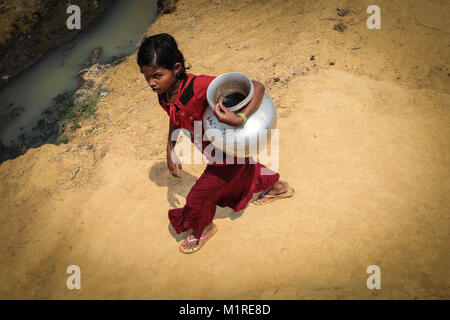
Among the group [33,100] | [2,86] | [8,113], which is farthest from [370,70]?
[2,86]

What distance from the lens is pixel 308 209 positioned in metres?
2.63

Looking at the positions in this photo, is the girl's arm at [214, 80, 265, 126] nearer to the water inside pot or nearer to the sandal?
the water inside pot

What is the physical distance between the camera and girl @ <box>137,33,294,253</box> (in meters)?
1.75

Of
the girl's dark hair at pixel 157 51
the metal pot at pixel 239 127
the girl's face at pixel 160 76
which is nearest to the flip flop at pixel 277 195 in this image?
the metal pot at pixel 239 127

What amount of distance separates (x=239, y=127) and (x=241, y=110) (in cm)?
11

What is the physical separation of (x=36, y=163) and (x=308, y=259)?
3794mm

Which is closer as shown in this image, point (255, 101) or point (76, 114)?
point (255, 101)

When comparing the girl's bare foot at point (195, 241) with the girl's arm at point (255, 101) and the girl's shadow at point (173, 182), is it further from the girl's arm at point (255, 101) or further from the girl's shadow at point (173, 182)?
the girl's arm at point (255, 101)

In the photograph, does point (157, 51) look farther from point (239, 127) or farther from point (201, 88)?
point (239, 127)

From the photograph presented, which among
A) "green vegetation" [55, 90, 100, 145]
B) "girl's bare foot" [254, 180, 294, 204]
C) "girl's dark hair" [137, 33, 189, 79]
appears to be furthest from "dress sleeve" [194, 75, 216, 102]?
"green vegetation" [55, 90, 100, 145]

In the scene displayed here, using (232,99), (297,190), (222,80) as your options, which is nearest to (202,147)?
(232,99)

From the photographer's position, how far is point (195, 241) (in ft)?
8.68

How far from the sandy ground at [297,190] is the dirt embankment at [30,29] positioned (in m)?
3.52

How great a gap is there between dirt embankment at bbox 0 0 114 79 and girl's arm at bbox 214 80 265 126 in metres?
7.08
